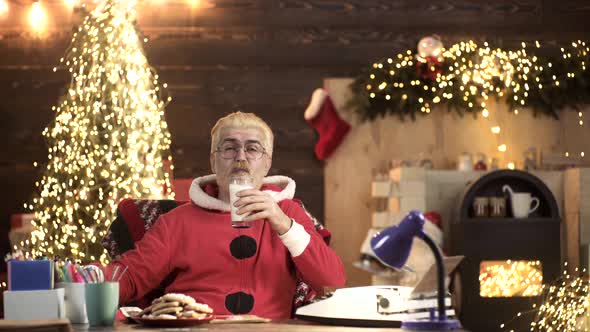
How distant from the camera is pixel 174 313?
2043 mm

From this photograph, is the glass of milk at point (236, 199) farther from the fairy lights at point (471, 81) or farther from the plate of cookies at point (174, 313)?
the fairy lights at point (471, 81)

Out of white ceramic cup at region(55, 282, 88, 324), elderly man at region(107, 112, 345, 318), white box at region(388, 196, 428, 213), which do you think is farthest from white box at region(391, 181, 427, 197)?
white ceramic cup at region(55, 282, 88, 324)

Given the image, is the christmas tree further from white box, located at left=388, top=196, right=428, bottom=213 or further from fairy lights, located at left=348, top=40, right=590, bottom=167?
fairy lights, located at left=348, top=40, right=590, bottom=167

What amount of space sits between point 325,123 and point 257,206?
3.45 metres

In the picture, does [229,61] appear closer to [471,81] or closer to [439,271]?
[471,81]

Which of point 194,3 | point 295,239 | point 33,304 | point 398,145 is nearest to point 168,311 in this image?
point 33,304

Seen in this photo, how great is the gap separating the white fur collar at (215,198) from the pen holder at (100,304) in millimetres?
644

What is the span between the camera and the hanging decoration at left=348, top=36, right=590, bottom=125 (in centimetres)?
568

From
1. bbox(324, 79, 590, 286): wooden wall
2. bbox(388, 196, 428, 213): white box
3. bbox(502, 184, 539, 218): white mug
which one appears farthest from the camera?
bbox(324, 79, 590, 286): wooden wall

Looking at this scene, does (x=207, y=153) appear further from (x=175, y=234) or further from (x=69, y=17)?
(x=175, y=234)

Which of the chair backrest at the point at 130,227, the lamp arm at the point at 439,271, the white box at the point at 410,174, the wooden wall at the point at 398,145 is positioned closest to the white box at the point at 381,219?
the white box at the point at 410,174

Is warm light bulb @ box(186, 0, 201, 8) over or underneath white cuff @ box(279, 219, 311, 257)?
over

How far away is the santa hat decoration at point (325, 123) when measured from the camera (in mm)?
5699

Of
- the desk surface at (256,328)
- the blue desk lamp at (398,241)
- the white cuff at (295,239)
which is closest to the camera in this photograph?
the blue desk lamp at (398,241)
